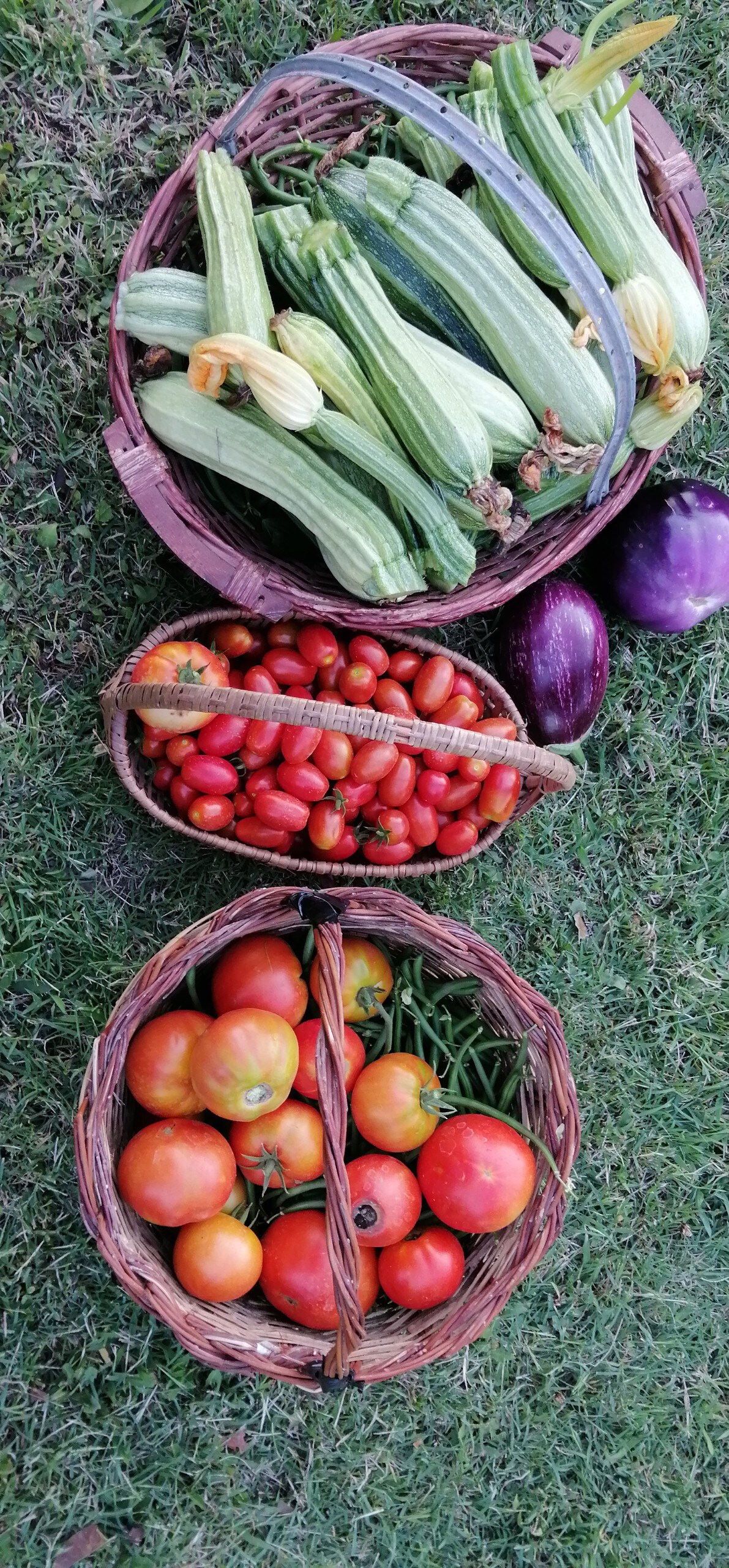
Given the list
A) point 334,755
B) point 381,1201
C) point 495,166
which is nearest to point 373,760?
point 334,755

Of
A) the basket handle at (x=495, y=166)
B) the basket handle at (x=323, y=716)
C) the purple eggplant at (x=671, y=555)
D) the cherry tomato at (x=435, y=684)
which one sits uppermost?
the basket handle at (x=495, y=166)

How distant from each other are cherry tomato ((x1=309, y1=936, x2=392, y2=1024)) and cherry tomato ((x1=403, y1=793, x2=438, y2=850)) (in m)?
0.23

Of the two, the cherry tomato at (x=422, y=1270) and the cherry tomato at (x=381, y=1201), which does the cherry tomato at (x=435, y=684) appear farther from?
the cherry tomato at (x=422, y=1270)

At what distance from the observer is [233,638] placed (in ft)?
6.63

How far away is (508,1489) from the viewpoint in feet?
7.50

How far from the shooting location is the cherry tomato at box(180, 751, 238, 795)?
1.90 m

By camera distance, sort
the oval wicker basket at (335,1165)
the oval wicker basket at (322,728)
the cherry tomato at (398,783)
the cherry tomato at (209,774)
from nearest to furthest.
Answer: the oval wicker basket at (335,1165) → the oval wicker basket at (322,728) → the cherry tomato at (209,774) → the cherry tomato at (398,783)

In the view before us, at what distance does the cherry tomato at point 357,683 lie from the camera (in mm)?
1986

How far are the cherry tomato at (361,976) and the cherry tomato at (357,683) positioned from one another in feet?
1.51

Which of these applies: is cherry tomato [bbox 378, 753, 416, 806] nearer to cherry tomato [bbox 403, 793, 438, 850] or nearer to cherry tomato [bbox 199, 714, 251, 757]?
cherry tomato [bbox 403, 793, 438, 850]

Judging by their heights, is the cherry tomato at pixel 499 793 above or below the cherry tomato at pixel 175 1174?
above

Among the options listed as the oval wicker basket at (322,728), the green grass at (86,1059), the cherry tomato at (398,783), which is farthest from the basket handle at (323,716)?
the green grass at (86,1059)

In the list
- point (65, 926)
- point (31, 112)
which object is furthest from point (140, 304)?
point (65, 926)

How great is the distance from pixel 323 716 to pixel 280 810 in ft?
1.04
